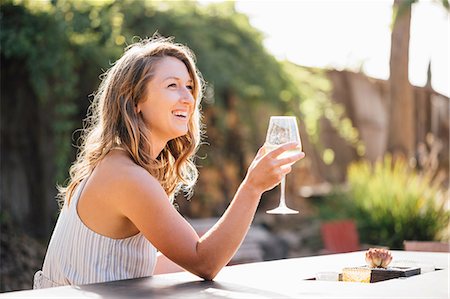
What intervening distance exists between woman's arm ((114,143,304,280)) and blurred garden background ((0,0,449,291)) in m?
4.53

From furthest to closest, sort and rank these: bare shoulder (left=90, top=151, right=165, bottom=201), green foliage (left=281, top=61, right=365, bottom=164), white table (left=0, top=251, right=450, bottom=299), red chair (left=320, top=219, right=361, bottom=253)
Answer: green foliage (left=281, top=61, right=365, bottom=164)
red chair (left=320, top=219, right=361, bottom=253)
bare shoulder (left=90, top=151, right=165, bottom=201)
white table (left=0, top=251, right=450, bottom=299)

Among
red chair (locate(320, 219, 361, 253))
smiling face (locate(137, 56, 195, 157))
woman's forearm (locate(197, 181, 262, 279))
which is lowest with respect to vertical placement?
red chair (locate(320, 219, 361, 253))

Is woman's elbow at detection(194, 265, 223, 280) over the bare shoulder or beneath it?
beneath

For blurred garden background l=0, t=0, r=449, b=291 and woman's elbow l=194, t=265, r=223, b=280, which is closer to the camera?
woman's elbow l=194, t=265, r=223, b=280

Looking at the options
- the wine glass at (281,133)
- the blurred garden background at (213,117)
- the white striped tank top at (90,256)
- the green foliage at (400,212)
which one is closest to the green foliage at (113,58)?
the blurred garden background at (213,117)

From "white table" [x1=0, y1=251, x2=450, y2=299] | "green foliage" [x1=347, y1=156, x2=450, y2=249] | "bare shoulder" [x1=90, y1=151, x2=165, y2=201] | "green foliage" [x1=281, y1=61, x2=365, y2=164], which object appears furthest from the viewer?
"green foliage" [x1=281, y1=61, x2=365, y2=164]

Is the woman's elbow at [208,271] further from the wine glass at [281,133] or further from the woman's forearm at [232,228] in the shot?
the wine glass at [281,133]

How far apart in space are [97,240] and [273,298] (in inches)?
31.2

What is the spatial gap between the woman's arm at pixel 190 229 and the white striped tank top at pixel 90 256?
15 cm

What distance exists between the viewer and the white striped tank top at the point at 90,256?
9.34 ft

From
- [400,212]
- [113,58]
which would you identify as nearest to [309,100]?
[400,212]

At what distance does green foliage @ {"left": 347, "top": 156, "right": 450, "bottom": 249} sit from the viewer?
9375mm

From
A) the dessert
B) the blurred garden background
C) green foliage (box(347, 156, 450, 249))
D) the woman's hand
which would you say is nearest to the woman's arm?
the woman's hand

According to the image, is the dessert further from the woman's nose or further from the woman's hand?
the woman's nose
